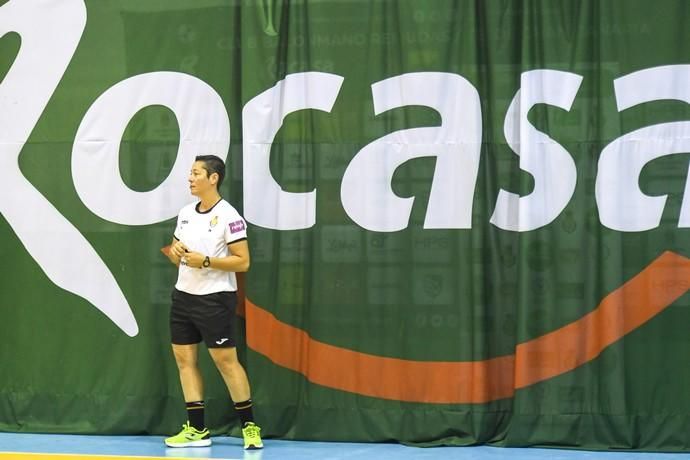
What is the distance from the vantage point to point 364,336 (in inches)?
236

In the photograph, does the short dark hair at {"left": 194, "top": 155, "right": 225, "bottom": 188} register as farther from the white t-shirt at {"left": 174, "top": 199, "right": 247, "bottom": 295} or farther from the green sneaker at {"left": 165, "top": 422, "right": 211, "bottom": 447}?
the green sneaker at {"left": 165, "top": 422, "right": 211, "bottom": 447}

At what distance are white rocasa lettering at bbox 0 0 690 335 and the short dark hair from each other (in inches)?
10.5

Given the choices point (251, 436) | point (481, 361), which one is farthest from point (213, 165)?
point (481, 361)

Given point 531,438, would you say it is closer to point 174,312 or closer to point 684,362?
point 684,362

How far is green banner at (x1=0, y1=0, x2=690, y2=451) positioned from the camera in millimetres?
5781

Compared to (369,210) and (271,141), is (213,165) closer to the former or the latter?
(271,141)

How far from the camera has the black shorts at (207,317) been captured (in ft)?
18.8

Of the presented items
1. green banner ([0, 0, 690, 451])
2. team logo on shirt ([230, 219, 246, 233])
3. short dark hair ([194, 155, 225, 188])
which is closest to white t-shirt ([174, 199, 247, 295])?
team logo on shirt ([230, 219, 246, 233])

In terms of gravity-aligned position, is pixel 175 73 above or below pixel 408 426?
above

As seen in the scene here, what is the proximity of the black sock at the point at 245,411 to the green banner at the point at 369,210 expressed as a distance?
27 cm

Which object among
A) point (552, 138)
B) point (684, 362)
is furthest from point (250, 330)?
point (684, 362)

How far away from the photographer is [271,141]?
19.8 ft

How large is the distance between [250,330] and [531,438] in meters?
1.77

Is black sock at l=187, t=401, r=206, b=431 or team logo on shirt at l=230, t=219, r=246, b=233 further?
black sock at l=187, t=401, r=206, b=431
